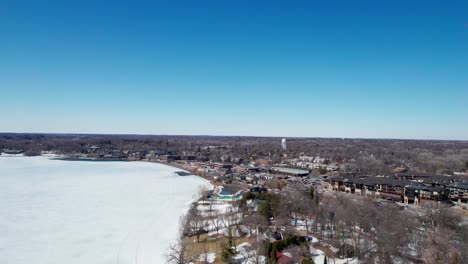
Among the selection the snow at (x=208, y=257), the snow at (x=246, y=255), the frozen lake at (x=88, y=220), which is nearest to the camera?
the snow at (x=246, y=255)

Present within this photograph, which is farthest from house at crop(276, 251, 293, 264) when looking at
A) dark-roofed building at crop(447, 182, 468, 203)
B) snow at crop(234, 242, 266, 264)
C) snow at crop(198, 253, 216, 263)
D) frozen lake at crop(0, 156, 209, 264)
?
dark-roofed building at crop(447, 182, 468, 203)

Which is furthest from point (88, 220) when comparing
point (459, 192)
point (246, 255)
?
point (459, 192)

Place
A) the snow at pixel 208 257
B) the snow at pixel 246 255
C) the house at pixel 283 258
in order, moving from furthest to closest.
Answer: the snow at pixel 208 257 → the snow at pixel 246 255 → the house at pixel 283 258

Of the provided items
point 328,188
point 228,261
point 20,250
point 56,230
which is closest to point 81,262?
point 20,250

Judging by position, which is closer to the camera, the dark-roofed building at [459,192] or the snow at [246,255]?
the snow at [246,255]

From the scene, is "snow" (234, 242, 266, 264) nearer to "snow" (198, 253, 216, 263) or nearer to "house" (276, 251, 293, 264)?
"house" (276, 251, 293, 264)

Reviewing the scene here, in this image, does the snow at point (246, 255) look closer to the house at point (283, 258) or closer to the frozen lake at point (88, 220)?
the house at point (283, 258)

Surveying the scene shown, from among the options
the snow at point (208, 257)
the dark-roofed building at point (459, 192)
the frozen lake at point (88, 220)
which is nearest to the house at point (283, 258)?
the snow at point (208, 257)

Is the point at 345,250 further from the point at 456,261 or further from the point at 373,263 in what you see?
the point at 456,261
